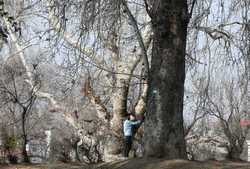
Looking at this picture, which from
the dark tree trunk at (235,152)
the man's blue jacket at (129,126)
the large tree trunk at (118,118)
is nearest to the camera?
the man's blue jacket at (129,126)

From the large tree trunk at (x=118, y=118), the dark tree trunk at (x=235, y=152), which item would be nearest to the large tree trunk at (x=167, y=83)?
the large tree trunk at (x=118, y=118)

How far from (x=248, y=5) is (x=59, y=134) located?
63.7 feet

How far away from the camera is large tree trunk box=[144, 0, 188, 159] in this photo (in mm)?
11438

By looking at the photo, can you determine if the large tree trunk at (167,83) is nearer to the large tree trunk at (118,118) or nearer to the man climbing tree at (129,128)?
the man climbing tree at (129,128)

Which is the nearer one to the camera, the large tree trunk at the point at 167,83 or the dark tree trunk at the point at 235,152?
the large tree trunk at the point at 167,83

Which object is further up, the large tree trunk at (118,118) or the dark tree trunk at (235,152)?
the large tree trunk at (118,118)

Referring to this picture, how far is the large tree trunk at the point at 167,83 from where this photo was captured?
37.5ft

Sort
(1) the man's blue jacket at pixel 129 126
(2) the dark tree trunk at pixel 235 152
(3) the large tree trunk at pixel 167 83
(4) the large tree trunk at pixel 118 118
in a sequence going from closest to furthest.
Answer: (3) the large tree trunk at pixel 167 83, (1) the man's blue jacket at pixel 129 126, (4) the large tree trunk at pixel 118 118, (2) the dark tree trunk at pixel 235 152

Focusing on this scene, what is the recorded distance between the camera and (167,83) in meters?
11.5

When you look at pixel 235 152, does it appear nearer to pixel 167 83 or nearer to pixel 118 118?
pixel 118 118

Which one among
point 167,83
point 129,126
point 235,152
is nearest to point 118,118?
point 129,126

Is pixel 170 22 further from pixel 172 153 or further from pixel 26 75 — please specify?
pixel 26 75

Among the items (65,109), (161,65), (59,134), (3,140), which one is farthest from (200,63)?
(59,134)

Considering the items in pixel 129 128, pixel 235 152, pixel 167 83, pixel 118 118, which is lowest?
pixel 235 152
